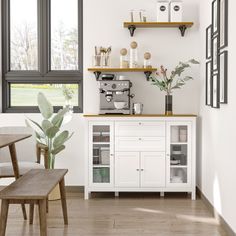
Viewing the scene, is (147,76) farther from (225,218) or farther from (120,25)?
(225,218)

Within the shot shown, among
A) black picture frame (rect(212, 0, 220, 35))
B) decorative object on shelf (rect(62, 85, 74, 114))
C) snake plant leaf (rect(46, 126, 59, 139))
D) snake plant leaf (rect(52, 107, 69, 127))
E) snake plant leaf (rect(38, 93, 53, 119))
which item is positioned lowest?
snake plant leaf (rect(46, 126, 59, 139))

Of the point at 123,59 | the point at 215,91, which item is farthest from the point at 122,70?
the point at 215,91

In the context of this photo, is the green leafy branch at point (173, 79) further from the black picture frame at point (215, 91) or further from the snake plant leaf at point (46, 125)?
the snake plant leaf at point (46, 125)

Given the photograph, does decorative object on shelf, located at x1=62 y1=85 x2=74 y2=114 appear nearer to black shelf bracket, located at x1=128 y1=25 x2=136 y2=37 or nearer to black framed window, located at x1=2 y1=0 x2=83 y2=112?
black framed window, located at x1=2 y1=0 x2=83 y2=112

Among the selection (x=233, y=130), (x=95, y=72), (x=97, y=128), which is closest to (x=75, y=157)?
(x=97, y=128)

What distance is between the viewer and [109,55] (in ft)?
19.5

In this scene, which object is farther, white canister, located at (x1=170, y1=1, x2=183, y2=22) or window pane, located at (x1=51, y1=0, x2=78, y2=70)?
window pane, located at (x1=51, y1=0, x2=78, y2=70)

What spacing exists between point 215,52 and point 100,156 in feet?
5.70

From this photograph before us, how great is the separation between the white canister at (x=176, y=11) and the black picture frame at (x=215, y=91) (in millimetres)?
1168

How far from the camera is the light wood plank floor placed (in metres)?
4.23

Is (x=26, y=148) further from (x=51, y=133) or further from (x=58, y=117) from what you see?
(x=58, y=117)

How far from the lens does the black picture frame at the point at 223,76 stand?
4199 mm

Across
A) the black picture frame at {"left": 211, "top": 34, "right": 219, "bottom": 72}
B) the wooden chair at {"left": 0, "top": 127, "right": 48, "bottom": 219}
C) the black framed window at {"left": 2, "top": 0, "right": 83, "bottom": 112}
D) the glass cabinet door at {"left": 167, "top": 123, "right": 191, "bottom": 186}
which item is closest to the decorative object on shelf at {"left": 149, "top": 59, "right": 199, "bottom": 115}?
the glass cabinet door at {"left": 167, "top": 123, "right": 191, "bottom": 186}

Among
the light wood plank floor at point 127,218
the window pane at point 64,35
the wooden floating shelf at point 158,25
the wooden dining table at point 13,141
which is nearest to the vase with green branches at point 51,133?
the light wood plank floor at point 127,218
